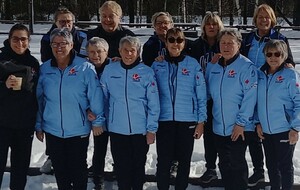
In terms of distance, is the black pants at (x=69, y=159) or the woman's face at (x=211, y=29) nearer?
the black pants at (x=69, y=159)

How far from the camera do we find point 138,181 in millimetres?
3805

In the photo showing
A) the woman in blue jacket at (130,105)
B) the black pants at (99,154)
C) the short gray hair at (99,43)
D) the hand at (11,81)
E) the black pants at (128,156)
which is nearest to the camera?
the hand at (11,81)

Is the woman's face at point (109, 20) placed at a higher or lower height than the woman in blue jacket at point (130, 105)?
higher

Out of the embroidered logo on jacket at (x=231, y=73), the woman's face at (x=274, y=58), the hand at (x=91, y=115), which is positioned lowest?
the hand at (x=91, y=115)

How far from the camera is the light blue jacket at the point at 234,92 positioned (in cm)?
359

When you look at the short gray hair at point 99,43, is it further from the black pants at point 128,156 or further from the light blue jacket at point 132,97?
the black pants at point 128,156

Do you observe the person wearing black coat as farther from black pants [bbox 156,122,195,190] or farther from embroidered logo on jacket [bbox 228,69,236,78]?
embroidered logo on jacket [bbox 228,69,236,78]

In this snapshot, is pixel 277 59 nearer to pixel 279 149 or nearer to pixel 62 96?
pixel 279 149

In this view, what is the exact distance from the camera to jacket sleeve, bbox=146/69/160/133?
359 cm

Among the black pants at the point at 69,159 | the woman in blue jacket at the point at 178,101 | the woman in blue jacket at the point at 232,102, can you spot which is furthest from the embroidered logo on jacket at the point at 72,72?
the woman in blue jacket at the point at 232,102

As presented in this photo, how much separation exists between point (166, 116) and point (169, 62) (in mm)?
452

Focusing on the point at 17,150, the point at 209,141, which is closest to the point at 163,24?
the point at 209,141

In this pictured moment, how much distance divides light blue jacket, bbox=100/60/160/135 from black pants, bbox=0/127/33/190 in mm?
748

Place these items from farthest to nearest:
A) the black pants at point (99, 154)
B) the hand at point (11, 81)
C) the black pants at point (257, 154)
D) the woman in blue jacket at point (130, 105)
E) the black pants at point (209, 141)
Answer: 1. the black pants at point (257, 154)
2. the black pants at point (99, 154)
3. the black pants at point (209, 141)
4. the woman in blue jacket at point (130, 105)
5. the hand at point (11, 81)
